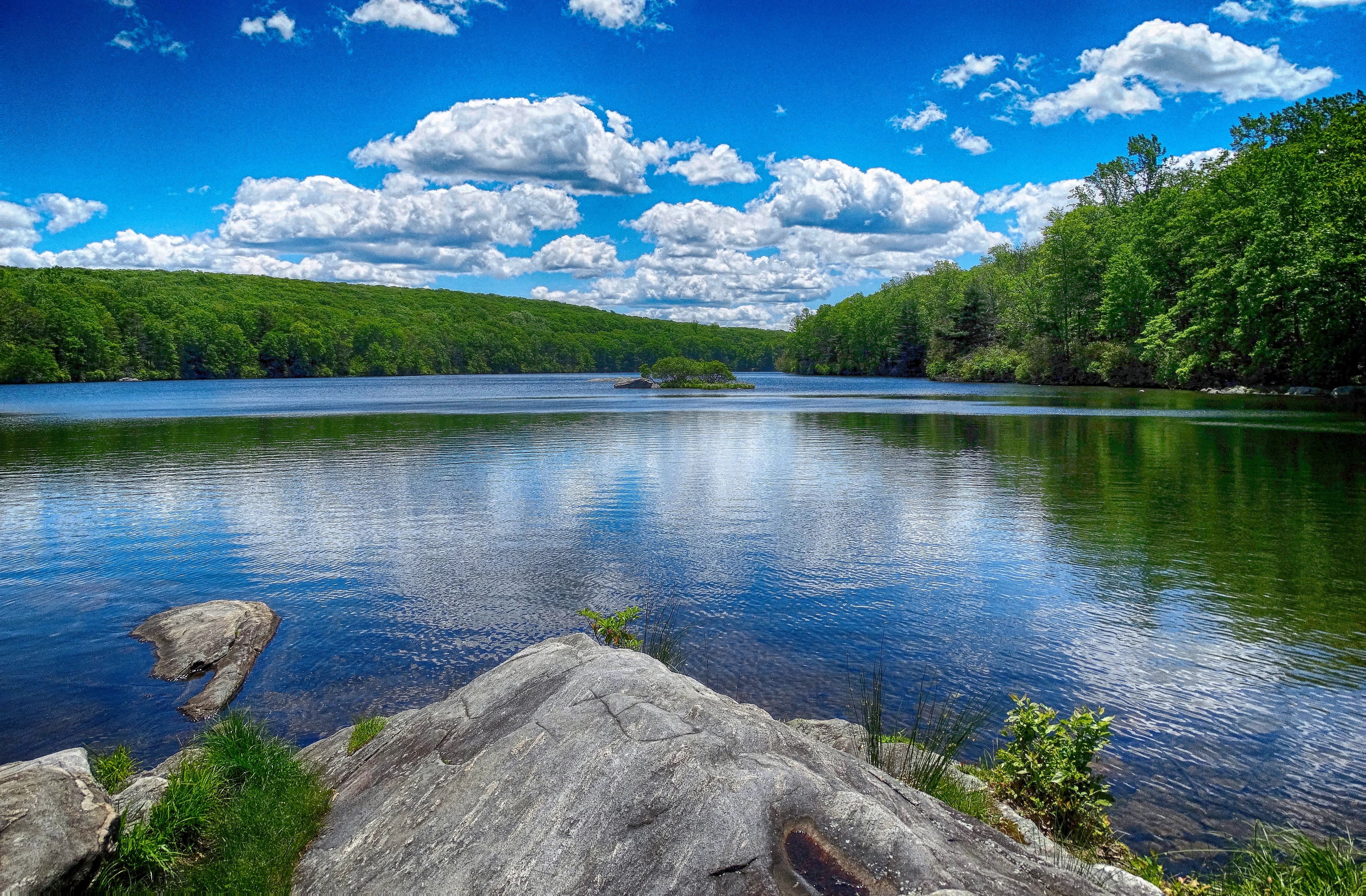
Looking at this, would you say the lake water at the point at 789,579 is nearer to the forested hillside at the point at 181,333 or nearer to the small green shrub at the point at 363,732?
the small green shrub at the point at 363,732

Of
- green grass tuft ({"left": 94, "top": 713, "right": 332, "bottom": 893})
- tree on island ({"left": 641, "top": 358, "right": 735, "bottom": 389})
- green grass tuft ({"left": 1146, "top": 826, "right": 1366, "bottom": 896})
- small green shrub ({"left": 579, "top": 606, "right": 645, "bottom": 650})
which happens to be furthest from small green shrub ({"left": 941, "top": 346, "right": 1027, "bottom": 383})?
green grass tuft ({"left": 94, "top": 713, "right": 332, "bottom": 893})

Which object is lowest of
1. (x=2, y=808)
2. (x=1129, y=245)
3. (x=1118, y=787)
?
(x=1118, y=787)

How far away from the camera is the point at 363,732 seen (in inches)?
288

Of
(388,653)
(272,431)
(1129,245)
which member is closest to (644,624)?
(388,653)

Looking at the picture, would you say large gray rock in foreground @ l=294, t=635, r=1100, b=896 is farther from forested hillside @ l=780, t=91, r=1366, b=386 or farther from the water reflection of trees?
forested hillside @ l=780, t=91, r=1366, b=386

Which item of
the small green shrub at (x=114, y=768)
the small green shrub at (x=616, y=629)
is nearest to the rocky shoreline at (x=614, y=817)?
the small green shrub at (x=114, y=768)

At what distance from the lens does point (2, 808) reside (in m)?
4.73

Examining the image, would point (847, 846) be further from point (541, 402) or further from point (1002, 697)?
point (541, 402)

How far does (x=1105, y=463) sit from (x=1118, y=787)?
21.9 meters

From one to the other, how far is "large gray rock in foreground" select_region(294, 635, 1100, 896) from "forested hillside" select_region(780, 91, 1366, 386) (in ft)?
163

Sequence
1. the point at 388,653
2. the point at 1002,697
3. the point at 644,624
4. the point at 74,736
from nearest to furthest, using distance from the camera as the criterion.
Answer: the point at 74,736, the point at 1002,697, the point at 388,653, the point at 644,624

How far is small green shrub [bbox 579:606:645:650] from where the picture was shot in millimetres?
10016

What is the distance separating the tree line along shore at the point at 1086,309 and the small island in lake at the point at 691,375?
32377 mm

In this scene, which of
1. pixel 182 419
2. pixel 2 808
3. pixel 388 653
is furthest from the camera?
pixel 182 419
